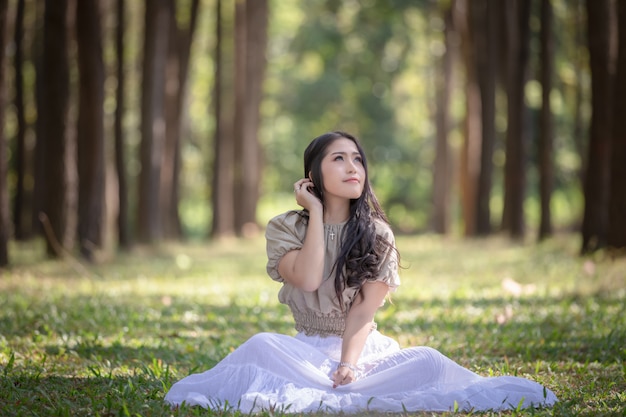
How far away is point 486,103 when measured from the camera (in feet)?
80.9

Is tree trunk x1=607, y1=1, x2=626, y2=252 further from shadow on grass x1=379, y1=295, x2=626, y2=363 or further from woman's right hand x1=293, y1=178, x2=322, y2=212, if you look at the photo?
Result: woman's right hand x1=293, y1=178, x2=322, y2=212

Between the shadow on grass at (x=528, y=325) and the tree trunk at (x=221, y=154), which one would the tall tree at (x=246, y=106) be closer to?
the tree trunk at (x=221, y=154)

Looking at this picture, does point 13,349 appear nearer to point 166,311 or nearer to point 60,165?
point 166,311

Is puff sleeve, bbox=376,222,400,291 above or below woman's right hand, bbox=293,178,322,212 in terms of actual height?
below

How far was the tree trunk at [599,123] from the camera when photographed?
49.5ft

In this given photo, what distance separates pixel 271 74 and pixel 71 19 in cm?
3046

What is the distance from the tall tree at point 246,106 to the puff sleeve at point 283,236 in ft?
79.9

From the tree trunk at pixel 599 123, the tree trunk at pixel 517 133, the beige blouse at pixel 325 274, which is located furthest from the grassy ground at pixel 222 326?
the tree trunk at pixel 517 133

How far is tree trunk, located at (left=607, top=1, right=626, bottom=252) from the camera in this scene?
13.2m

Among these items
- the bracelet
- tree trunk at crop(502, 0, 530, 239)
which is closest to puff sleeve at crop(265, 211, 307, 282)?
the bracelet

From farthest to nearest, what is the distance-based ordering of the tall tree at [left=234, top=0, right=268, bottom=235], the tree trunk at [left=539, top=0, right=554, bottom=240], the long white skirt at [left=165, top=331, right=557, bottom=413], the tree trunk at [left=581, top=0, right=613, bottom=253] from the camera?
the tall tree at [left=234, top=0, right=268, bottom=235], the tree trunk at [left=539, top=0, right=554, bottom=240], the tree trunk at [left=581, top=0, right=613, bottom=253], the long white skirt at [left=165, top=331, right=557, bottom=413]

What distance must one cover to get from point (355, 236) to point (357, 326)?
1.68 feet

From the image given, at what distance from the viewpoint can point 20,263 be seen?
48.7 feet

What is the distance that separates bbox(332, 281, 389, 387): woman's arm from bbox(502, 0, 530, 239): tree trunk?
17508 mm
